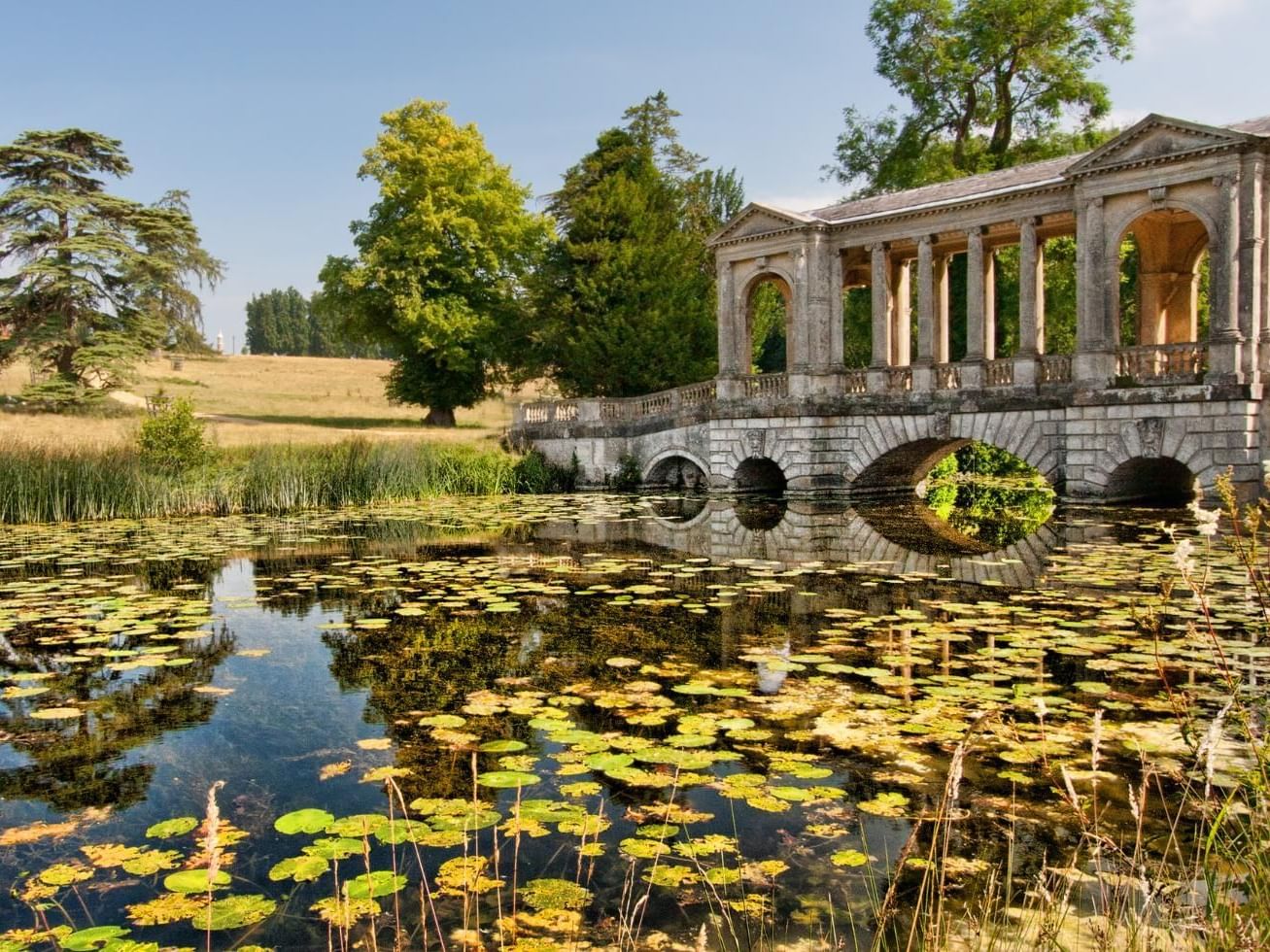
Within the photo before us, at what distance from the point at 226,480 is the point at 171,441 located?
1.31 meters

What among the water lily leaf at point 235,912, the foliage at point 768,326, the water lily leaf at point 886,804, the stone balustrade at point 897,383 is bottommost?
the water lily leaf at point 235,912

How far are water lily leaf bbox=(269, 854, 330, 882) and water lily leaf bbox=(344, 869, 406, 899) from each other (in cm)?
27

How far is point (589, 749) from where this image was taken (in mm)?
5434

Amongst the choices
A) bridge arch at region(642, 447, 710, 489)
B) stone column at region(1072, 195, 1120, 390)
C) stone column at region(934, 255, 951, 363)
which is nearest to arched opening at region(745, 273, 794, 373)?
bridge arch at region(642, 447, 710, 489)

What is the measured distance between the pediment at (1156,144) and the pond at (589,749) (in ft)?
30.5

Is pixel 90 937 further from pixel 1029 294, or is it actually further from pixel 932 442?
pixel 932 442

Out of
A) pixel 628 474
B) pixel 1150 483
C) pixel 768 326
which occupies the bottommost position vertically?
pixel 1150 483

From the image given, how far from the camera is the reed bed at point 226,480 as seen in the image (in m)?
18.2

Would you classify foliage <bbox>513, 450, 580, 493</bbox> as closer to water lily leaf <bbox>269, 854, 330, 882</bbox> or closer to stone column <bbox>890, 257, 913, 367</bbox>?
stone column <bbox>890, 257, 913, 367</bbox>

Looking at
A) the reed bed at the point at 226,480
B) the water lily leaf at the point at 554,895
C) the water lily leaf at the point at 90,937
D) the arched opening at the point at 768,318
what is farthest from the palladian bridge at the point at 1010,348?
the water lily leaf at the point at 90,937

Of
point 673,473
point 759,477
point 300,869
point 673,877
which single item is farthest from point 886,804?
point 673,473

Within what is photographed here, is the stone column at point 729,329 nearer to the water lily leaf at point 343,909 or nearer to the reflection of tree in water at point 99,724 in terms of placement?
the reflection of tree in water at point 99,724

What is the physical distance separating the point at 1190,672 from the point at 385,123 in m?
36.0

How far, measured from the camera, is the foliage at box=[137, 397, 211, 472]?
787 inches
